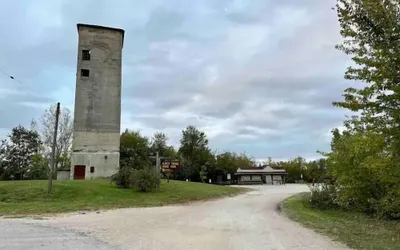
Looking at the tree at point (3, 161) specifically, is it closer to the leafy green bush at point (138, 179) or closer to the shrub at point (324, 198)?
the leafy green bush at point (138, 179)

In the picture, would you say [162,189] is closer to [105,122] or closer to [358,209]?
[105,122]

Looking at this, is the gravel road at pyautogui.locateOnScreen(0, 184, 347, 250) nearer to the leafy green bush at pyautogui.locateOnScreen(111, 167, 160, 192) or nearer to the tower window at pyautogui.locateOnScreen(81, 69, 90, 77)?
the leafy green bush at pyautogui.locateOnScreen(111, 167, 160, 192)

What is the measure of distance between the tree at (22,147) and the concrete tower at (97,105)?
2543 centimetres

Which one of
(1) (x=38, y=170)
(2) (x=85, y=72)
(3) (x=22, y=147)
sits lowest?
(1) (x=38, y=170)

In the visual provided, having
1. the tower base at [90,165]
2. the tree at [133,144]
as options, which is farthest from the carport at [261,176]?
the tower base at [90,165]

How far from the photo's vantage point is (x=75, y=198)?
74.5 feet

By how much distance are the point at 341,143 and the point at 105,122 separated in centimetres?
2527

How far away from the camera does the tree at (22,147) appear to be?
59.0 metres

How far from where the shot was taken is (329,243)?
342 inches

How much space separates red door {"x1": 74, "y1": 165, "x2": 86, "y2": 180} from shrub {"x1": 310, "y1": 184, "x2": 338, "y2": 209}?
76.2ft

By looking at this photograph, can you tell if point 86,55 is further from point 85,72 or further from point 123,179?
point 123,179

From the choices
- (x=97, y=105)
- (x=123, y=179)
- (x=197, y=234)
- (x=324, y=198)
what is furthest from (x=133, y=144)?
(x=197, y=234)

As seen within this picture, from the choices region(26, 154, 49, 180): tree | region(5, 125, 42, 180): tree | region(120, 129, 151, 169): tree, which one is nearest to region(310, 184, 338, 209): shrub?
region(120, 129, 151, 169): tree

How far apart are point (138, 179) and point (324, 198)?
12398mm
